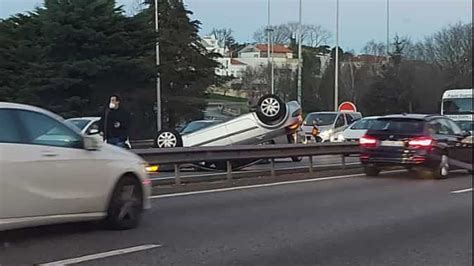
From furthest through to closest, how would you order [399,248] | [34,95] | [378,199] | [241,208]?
[34,95], [378,199], [241,208], [399,248]

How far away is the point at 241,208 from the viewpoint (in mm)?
12500

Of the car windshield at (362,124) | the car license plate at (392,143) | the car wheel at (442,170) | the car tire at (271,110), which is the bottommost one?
the car wheel at (442,170)

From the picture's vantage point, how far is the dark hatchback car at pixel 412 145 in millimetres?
18406

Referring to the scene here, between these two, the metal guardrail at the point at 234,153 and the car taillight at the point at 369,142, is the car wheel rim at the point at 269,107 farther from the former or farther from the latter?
the car taillight at the point at 369,142

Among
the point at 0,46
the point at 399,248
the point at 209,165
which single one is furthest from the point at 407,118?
the point at 0,46

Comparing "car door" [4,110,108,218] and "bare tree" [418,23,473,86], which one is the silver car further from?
"bare tree" [418,23,473,86]

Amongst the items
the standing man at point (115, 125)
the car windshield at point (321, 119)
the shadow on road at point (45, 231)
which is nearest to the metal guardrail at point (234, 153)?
the standing man at point (115, 125)

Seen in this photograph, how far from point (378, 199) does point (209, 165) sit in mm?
6361

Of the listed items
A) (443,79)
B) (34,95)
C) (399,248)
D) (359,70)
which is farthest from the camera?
(359,70)

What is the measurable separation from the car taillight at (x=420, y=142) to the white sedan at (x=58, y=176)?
30.8ft

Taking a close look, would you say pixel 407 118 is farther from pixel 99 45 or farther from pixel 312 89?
pixel 312 89

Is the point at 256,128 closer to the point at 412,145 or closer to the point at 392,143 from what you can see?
the point at 392,143

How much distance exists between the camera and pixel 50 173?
354 inches

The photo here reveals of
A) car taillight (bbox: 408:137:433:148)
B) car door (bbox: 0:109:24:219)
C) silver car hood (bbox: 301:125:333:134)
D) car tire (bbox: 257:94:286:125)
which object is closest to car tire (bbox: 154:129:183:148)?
car tire (bbox: 257:94:286:125)
